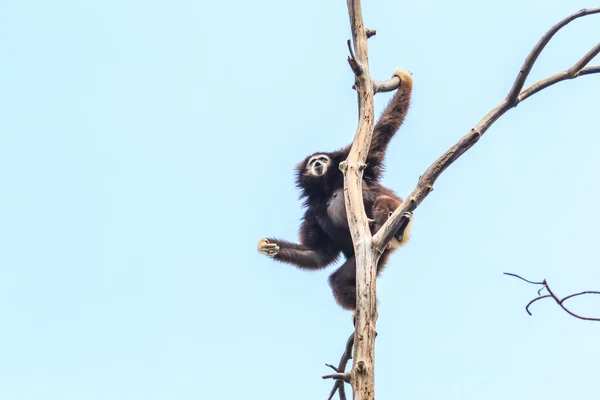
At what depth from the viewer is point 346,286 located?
392 inches

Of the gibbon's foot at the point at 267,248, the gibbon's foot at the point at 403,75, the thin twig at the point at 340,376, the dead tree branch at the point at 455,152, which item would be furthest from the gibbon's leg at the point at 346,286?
the thin twig at the point at 340,376

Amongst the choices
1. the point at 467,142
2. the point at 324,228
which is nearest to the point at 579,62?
the point at 467,142

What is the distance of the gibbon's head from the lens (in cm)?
1102

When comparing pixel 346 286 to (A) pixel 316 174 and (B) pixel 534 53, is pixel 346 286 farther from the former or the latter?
(B) pixel 534 53

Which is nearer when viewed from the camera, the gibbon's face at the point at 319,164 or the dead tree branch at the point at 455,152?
the dead tree branch at the point at 455,152

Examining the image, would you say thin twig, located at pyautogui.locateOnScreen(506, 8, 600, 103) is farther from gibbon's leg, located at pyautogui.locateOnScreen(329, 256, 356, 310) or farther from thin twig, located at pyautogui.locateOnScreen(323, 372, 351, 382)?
gibbon's leg, located at pyautogui.locateOnScreen(329, 256, 356, 310)

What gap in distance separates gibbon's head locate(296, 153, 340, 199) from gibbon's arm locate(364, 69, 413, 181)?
0.87 metres

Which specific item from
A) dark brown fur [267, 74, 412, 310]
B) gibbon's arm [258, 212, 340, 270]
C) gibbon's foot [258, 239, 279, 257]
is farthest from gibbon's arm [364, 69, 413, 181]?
gibbon's foot [258, 239, 279, 257]

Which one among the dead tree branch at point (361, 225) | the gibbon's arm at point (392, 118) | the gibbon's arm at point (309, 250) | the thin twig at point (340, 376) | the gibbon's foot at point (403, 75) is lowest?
the thin twig at point (340, 376)

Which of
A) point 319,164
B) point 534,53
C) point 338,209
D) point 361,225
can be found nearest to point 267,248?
point 338,209

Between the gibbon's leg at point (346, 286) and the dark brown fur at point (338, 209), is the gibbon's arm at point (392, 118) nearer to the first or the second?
the dark brown fur at point (338, 209)

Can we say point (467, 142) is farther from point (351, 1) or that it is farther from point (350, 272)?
point (350, 272)

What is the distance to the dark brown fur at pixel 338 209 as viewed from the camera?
9.99 meters

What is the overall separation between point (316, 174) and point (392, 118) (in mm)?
1648
